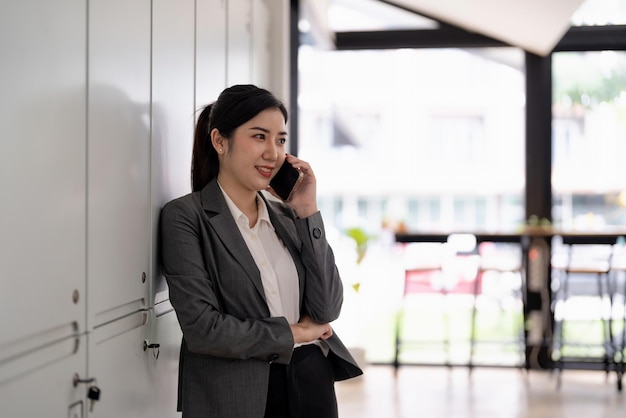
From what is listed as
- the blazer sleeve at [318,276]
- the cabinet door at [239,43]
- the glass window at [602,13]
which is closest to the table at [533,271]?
the glass window at [602,13]

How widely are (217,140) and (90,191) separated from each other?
0.53 metres

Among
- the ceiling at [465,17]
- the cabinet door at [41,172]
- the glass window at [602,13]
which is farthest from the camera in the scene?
the glass window at [602,13]

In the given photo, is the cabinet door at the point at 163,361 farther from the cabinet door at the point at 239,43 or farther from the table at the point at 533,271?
the table at the point at 533,271

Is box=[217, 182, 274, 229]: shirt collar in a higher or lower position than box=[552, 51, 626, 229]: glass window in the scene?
lower

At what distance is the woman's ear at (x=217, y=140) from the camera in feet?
7.57

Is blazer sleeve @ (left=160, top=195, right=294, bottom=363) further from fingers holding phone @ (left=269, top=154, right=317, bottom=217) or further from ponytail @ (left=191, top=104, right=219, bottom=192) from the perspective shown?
fingers holding phone @ (left=269, top=154, right=317, bottom=217)

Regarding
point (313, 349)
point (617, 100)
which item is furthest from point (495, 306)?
point (313, 349)

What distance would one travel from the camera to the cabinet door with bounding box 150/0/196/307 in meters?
2.38

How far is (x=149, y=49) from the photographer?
2.32 metres

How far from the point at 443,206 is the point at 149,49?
4632 mm

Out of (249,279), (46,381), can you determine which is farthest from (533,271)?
(46,381)

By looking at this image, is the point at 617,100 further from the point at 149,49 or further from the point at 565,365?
the point at 149,49

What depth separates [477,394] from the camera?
5691 mm

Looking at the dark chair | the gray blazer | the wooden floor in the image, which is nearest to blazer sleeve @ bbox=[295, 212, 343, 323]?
the gray blazer
